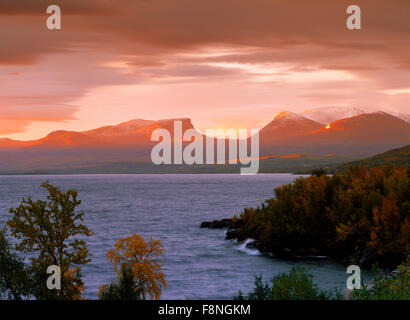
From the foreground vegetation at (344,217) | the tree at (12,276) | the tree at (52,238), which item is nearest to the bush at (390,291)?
the tree at (52,238)

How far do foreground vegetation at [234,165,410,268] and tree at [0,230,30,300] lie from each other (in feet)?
135

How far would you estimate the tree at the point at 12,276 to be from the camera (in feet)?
124

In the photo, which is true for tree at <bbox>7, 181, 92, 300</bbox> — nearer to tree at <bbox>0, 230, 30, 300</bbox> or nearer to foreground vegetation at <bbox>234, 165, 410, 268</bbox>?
tree at <bbox>0, 230, 30, 300</bbox>

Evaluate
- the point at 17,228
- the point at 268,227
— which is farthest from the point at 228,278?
the point at 17,228

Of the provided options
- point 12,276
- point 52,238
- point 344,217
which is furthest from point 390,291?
point 344,217

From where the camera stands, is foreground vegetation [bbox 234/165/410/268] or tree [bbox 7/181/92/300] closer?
tree [bbox 7/181/92/300]

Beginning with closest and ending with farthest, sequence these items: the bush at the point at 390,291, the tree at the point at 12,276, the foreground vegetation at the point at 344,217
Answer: the bush at the point at 390,291 < the tree at the point at 12,276 < the foreground vegetation at the point at 344,217

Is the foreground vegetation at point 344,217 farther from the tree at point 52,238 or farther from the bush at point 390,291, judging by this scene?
the bush at point 390,291

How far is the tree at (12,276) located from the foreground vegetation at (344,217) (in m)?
41.1

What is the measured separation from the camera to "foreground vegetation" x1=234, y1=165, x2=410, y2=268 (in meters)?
62.8

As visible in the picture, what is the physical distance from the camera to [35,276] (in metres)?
37.9

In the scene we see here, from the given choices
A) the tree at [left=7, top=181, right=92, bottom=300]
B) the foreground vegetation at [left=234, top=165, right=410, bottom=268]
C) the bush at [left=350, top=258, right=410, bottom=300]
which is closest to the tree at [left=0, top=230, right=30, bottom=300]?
the tree at [left=7, top=181, right=92, bottom=300]
